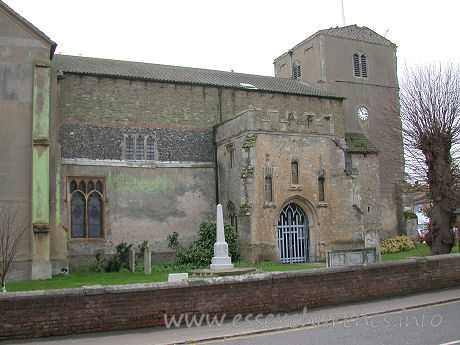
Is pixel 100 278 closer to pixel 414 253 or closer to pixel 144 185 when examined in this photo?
pixel 144 185

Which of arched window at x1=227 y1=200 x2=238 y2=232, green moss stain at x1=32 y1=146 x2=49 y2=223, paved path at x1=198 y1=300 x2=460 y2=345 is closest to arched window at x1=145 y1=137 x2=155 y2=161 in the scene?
arched window at x1=227 y1=200 x2=238 y2=232

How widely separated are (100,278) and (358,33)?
1065 inches

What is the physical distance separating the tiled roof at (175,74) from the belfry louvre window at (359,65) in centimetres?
386

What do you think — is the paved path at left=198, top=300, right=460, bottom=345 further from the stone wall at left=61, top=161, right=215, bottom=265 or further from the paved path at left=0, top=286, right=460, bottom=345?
the stone wall at left=61, top=161, right=215, bottom=265

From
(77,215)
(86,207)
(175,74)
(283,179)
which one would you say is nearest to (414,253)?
(283,179)

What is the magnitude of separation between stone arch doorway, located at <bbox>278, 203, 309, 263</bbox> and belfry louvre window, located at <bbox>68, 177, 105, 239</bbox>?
A: 9294mm

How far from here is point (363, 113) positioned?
35375mm

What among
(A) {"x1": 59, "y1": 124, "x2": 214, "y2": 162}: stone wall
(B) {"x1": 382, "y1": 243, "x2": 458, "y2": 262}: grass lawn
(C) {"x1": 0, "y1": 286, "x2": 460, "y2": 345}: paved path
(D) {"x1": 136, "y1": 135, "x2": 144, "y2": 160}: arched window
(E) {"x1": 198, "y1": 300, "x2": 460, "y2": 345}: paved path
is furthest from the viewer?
(B) {"x1": 382, "y1": 243, "x2": 458, "y2": 262}: grass lawn

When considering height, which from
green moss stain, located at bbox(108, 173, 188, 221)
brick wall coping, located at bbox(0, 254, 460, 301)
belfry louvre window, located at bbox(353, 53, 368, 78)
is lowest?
brick wall coping, located at bbox(0, 254, 460, 301)

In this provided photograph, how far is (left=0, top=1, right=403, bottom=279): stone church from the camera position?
2095cm

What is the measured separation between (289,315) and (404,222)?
79.5 feet

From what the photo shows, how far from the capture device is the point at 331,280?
12984 mm

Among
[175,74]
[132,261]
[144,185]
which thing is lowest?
[132,261]

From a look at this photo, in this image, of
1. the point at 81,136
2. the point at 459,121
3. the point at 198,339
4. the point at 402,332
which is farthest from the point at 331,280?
the point at 81,136
